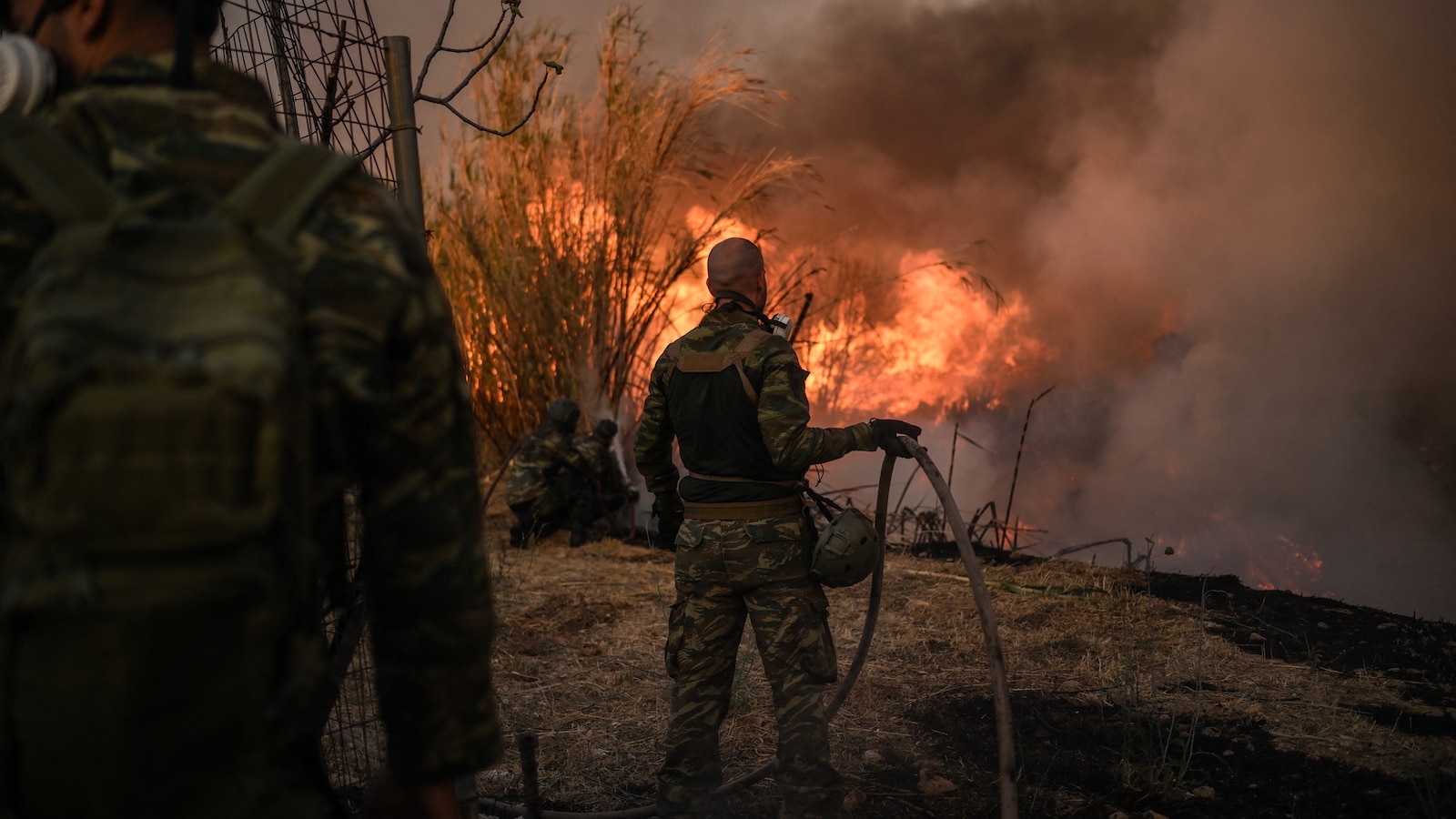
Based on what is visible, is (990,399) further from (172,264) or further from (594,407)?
(172,264)

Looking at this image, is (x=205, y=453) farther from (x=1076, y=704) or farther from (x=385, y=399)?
(x=1076, y=704)

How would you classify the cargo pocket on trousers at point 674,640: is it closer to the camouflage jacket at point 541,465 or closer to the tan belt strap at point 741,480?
the tan belt strap at point 741,480

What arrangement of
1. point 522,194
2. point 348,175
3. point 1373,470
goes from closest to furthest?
point 348,175, point 1373,470, point 522,194

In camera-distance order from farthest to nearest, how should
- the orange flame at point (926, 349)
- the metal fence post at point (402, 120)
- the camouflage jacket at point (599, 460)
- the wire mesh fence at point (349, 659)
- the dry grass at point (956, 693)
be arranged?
the orange flame at point (926, 349), the camouflage jacket at point (599, 460), the dry grass at point (956, 693), the metal fence post at point (402, 120), the wire mesh fence at point (349, 659)

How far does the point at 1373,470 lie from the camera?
8250mm

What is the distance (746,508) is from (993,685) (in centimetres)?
88

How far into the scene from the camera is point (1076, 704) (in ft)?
13.8

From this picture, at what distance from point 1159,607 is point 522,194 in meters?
6.29

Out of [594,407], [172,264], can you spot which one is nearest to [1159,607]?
[594,407]

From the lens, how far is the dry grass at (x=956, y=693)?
3482 millimetres

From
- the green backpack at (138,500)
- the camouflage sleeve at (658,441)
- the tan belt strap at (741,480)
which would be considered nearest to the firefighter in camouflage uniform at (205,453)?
the green backpack at (138,500)

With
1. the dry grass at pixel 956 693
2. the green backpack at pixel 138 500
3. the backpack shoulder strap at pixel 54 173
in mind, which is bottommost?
the dry grass at pixel 956 693

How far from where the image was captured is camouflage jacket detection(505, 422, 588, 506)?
8195mm

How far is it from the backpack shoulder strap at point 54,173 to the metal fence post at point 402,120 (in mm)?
1396
